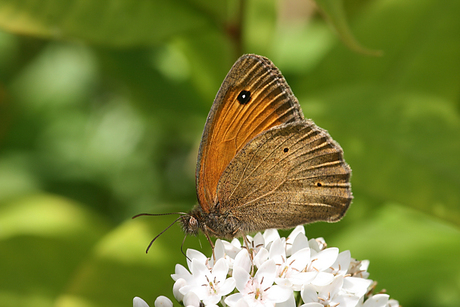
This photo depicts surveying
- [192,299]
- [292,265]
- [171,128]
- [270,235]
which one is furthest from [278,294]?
[171,128]

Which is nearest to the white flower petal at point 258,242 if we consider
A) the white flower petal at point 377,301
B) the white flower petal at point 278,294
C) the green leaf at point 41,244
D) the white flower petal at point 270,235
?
the white flower petal at point 270,235

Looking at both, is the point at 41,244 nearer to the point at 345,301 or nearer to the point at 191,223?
the point at 191,223

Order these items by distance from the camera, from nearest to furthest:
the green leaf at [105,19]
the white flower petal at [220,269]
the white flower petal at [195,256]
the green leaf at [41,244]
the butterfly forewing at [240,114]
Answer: the white flower petal at [220,269] → the white flower petal at [195,256] → the butterfly forewing at [240,114] → the green leaf at [105,19] → the green leaf at [41,244]

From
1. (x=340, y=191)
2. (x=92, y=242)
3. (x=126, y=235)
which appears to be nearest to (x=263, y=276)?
(x=340, y=191)

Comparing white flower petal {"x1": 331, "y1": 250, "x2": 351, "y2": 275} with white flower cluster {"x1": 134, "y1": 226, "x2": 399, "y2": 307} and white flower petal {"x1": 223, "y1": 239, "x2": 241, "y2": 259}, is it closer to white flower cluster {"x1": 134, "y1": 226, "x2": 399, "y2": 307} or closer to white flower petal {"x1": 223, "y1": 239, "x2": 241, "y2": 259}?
white flower cluster {"x1": 134, "y1": 226, "x2": 399, "y2": 307}

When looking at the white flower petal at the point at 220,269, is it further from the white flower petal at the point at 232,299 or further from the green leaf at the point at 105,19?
the green leaf at the point at 105,19
